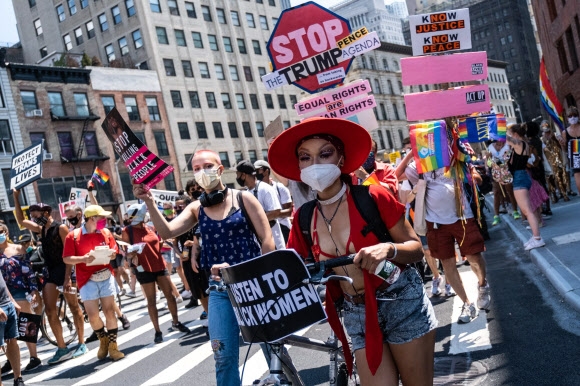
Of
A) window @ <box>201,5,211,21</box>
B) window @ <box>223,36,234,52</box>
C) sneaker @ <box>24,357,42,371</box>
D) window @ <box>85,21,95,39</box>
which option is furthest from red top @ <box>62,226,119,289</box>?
window @ <box>223,36,234,52</box>

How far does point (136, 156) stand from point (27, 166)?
22.7 ft

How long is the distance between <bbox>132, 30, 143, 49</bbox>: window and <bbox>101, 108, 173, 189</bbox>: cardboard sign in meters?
49.8

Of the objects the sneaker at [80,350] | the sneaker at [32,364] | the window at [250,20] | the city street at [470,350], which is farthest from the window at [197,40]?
the sneaker at [32,364]

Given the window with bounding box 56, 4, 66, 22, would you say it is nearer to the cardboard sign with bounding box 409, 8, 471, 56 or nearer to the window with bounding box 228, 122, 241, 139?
the window with bounding box 228, 122, 241, 139

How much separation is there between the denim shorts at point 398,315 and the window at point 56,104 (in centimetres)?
4419

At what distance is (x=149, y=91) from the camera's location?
51406 millimetres

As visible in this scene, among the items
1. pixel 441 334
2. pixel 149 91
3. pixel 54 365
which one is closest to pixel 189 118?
pixel 149 91

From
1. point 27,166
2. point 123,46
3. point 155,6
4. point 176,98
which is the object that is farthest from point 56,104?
point 27,166

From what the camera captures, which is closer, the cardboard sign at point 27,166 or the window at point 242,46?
the cardboard sign at point 27,166

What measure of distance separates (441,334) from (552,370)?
180 centimetres

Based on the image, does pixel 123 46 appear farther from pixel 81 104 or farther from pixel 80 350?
pixel 80 350

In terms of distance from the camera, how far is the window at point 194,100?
54.8 m

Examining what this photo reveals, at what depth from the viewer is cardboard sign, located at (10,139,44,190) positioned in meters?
11.6

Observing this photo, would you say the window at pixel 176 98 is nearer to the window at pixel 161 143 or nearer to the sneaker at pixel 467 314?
the window at pixel 161 143
